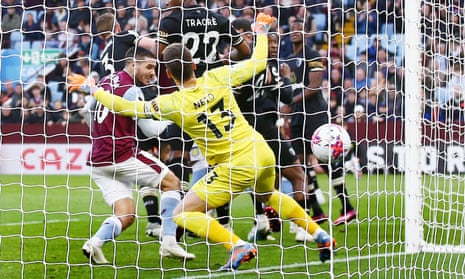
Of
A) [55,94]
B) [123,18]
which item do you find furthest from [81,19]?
[55,94]

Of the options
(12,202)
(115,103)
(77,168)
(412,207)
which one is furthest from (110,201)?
(77,168)

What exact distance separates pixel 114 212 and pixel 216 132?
1.08 metres

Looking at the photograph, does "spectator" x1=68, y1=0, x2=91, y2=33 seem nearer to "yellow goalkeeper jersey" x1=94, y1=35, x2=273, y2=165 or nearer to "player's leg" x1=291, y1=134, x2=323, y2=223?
"player's leg" x1=291, y1=134, x2=323, y2=223

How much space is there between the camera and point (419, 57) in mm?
7172

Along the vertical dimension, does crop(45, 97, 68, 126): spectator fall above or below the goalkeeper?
below

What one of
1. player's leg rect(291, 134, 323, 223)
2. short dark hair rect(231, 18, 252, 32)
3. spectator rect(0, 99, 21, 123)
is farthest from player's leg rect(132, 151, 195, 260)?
spectator rect(0, 99, 21, 123)

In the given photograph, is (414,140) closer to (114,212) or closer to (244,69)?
(244,69)

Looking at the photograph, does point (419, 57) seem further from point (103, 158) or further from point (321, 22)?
point (321, 22)

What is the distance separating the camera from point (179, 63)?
5742mm

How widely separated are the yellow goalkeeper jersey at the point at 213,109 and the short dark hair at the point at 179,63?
10 cm

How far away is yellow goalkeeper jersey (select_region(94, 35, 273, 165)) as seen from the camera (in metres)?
5.71

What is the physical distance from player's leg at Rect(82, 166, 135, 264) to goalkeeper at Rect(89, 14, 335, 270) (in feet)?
1.91

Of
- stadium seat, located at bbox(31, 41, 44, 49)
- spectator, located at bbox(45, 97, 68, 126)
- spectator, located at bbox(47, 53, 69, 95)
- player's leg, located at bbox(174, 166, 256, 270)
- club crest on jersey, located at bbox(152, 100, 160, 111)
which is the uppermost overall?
club crest on jersey, located at bbox(152, 100, 160, 111)

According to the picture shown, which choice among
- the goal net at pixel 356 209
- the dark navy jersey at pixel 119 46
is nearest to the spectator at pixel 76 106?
the goal net at pixel 356 209
